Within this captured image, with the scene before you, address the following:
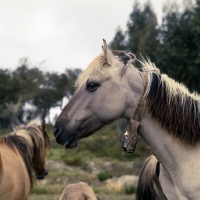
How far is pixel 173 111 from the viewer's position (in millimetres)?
3062

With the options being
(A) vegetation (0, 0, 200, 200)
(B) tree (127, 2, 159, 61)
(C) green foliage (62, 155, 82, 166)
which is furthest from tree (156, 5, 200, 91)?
(C) green foliage (62, 155, 82, 166)

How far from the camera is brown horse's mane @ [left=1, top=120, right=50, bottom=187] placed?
6.29 meters

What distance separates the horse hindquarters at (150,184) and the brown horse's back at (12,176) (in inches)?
64.9

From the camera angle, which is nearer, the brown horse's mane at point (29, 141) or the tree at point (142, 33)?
the brown horse's mane at point (29, 141)

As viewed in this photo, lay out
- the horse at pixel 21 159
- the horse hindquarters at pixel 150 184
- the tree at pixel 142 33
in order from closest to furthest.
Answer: the horse hindquarters at pixel 150 184
the horse at pixel 21 159
the tree at pixel 142 33

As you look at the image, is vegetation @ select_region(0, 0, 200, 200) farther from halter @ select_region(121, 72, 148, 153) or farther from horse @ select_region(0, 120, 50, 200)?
halter @ select_region(121, 72, 148, 153)

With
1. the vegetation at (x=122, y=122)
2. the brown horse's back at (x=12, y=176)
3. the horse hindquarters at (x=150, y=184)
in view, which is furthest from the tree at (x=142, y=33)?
the horse hindquarters at (x=150, y=184)

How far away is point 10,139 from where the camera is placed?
6.32 m

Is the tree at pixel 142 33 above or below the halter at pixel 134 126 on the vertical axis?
below

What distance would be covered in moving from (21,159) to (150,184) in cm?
226

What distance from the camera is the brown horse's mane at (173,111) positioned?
3045mm

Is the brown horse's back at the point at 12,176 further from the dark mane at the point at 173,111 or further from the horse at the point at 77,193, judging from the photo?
the dark mane at the point at 173,111

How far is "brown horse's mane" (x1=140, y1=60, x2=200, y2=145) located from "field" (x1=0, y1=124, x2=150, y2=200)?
934cm

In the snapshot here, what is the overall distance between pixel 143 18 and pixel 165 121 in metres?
38.0
